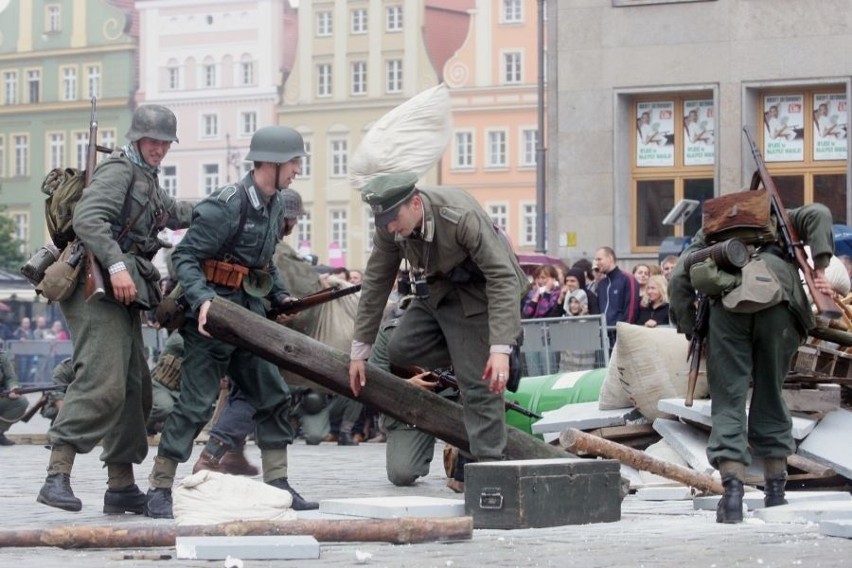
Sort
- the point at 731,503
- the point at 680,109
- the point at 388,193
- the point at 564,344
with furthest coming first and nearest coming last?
the point at 680,109 < the point at 564,344 < the point at 731,503 < the point at 388,193

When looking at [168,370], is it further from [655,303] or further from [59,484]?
[655,303]

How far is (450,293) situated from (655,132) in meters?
21.2

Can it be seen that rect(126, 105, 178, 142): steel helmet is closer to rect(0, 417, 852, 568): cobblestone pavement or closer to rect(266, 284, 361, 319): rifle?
rect(266, 284, 361, 319): rifle

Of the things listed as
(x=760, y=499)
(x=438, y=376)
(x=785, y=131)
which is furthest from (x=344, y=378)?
(x=785, y=131)

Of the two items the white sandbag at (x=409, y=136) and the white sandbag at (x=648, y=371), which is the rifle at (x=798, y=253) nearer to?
the white sandbag at (x=648, y=371)

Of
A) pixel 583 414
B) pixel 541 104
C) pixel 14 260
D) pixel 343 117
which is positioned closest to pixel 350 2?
pixel 343 117

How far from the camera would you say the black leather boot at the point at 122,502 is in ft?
29.3

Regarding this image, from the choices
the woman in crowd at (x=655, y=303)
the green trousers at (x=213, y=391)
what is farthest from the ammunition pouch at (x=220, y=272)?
the woman in crowd at (x=655, y=303)

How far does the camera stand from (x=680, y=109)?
2936 centimetres

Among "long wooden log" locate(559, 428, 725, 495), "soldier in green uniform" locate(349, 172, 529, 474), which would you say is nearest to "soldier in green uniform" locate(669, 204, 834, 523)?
"long wooden log" locate(559, 428, 725, 495)

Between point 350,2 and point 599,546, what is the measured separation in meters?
81.1

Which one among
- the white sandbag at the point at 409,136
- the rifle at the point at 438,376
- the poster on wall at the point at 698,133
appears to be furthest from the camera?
the poster on wall at the point at 698,133

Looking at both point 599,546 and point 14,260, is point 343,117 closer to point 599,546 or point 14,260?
point 14,260

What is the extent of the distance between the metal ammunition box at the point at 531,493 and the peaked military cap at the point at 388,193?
118 cm
